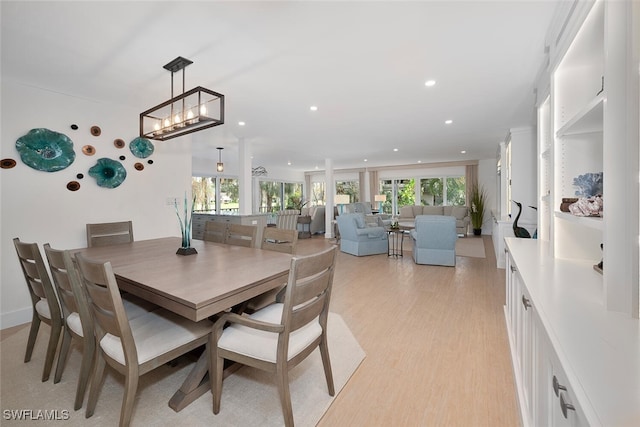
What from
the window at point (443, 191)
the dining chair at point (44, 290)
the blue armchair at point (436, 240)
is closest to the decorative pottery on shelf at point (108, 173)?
the dining chair at point (44, 290)

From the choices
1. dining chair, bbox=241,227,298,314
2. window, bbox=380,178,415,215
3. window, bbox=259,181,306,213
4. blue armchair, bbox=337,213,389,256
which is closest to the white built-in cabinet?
dining chair, bbox=241,227,298,314

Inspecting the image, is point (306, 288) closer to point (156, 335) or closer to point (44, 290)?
point (156, 335)

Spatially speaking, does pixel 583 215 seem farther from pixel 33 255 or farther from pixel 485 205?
pixel 485 205

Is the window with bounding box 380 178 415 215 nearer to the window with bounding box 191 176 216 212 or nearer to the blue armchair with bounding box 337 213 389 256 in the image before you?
the blue armchair with bounding box 337 213 389 256

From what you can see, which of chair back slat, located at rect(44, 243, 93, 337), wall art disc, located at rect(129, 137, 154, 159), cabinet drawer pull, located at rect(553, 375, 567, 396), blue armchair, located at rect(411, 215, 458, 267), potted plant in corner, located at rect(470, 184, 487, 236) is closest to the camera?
cabinet drawer pull, located at rect(553, 375, 567, 396)

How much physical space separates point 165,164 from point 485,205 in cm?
900

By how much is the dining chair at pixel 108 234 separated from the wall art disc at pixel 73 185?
638mm

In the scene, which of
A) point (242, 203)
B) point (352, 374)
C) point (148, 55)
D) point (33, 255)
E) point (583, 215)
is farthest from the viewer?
point (242, 203)

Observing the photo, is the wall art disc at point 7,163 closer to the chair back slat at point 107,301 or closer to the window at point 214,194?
the chair back slat at point 107,301

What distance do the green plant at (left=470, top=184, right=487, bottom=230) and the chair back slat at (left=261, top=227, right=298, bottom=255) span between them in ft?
25.5

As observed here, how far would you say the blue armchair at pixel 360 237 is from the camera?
5.92 metres

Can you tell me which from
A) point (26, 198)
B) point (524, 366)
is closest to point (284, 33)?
point (524, 366)

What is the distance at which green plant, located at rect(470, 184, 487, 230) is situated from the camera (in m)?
8.52

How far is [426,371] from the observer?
198 centimetres
